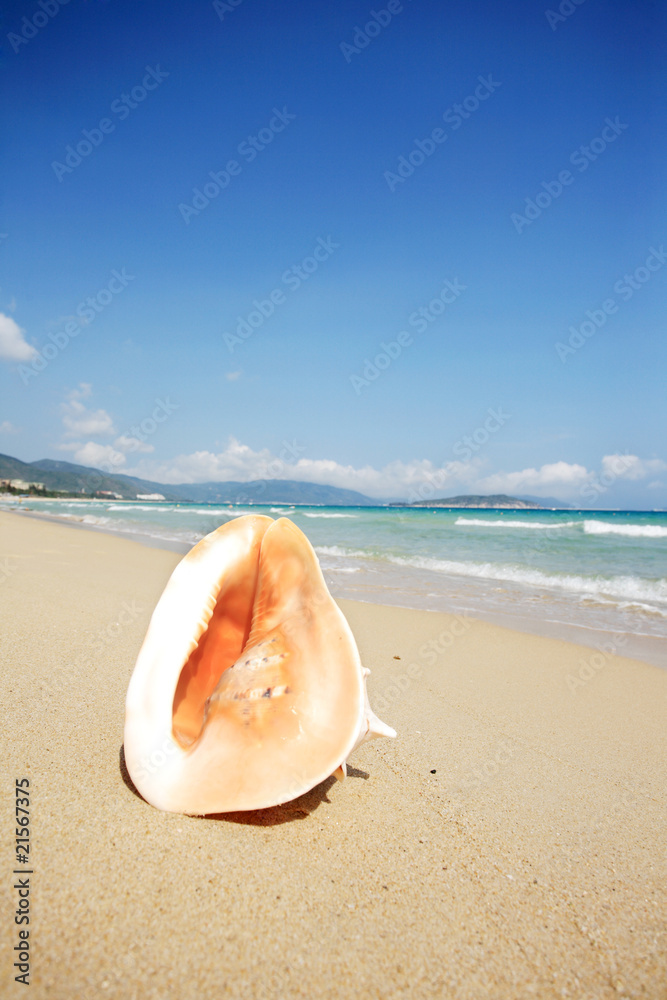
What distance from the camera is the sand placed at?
3.77ft

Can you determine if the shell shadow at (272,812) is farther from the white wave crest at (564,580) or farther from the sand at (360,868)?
the white wave crest at (564,580)

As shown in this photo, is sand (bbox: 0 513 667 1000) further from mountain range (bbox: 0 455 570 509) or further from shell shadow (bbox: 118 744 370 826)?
mountain range (bbox: 0 455 570 509)

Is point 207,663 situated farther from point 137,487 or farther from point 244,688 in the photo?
point 137,487

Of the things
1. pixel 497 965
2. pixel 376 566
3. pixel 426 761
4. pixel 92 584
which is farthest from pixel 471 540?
pixel 497 965

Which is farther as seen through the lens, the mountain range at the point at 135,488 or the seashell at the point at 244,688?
the mountain range at the point at 135,488

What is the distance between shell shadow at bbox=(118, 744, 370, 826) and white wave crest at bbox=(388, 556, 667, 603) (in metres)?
7.51

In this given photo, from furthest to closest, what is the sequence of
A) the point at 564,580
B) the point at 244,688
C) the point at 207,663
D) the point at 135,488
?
1. the point at 135,488
2. the point at 564,580
3. the point at 207,663
4. the point at 244,688

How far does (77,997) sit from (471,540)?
16557 millimetres

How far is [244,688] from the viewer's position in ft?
5.55

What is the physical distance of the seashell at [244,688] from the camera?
1.56 m

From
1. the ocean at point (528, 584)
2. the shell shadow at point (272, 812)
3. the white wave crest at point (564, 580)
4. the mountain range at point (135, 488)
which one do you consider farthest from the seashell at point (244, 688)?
the mountain range at point (135, 488)

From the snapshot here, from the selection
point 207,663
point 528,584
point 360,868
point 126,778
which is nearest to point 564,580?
point 528,584

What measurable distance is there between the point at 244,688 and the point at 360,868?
0.63 meters

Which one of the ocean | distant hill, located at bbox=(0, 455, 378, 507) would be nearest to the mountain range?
distant hill, located at bbox=(0, 455, 378, 507)
